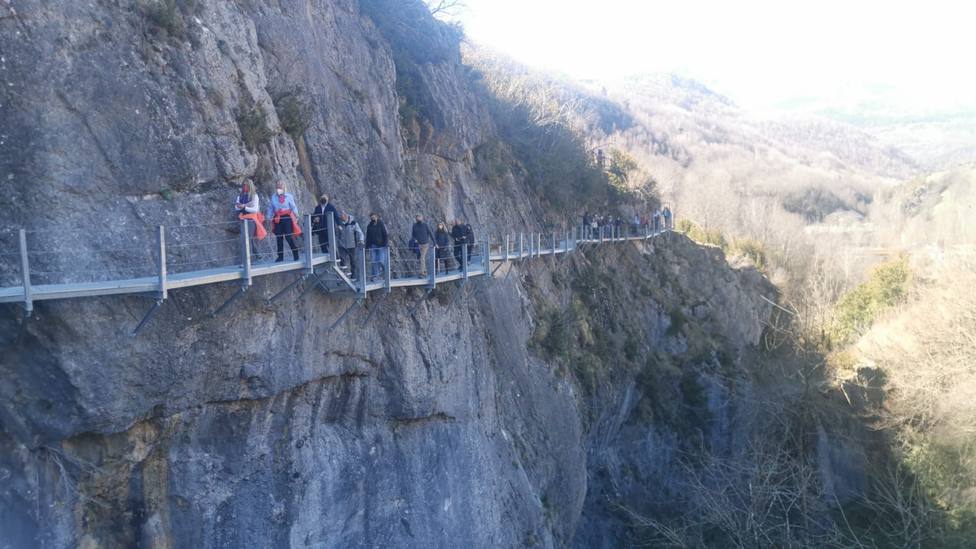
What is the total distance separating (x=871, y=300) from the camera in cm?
3666

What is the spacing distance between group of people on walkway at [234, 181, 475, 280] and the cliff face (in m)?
0.49

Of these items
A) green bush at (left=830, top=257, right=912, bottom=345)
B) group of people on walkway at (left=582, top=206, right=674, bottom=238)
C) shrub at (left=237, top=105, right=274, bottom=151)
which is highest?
shrub at (left=237, top=105, right=274, bottom=151)

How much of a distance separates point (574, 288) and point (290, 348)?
54.2ft

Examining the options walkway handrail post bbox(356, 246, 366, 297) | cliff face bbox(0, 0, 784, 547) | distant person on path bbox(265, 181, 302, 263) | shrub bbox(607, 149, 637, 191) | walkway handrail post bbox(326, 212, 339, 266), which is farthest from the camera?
shrub bbox(607, 149, 637, 191)

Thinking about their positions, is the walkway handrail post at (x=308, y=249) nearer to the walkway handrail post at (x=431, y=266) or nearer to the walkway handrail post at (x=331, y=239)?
the walkway handrail post at (x=331, y=239)

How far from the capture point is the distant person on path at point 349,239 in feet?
34.2

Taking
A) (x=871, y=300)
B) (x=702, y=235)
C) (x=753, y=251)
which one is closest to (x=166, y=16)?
(x=871, y=300)

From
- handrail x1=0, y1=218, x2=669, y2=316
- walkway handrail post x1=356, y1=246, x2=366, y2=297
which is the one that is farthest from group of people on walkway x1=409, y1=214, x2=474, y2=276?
walkway handrail post x1=356, y1=246, x2=366, y2=297

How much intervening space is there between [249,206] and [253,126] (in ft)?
4.96

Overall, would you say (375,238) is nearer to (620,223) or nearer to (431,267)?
(431,267)

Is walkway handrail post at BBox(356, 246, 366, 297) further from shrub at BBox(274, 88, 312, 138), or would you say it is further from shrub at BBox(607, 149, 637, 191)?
shrub at BBox(607, 149, 637, 191)

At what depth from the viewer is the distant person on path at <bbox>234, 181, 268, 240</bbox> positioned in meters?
8.48

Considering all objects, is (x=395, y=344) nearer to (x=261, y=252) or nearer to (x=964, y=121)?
(x=261, y=252)

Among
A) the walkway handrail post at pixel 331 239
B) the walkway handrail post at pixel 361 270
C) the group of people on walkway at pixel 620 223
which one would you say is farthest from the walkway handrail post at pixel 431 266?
the group of people on walkway at pixel 620 223
